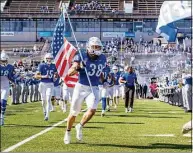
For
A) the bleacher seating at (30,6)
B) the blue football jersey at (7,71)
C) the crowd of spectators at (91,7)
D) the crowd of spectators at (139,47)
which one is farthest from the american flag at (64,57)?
the bleacher seating at (30,6)

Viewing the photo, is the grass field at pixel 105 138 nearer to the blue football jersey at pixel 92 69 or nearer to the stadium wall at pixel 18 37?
the blue football jersey at pixel 92 69

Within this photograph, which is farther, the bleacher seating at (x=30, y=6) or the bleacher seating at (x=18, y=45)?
the bleacher seating at (x=30, y=6)

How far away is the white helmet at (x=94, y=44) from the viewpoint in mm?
10492

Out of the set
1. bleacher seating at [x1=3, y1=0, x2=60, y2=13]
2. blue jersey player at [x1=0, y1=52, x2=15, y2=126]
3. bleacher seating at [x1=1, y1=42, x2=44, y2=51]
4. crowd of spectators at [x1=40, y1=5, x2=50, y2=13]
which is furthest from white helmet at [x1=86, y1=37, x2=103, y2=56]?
bleacher seating at [x1=3, y1=0, x2=60, y2=13]

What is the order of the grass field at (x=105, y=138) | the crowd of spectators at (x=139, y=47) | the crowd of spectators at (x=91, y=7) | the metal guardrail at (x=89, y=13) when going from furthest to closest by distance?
1. the crowd of spectators at (x=91, y=7)
2. the metal guardrail at (x=89, y=13)
3. the crowd of spectators at (x=139, y=47)
4. the grass field at (x=105, y=138)

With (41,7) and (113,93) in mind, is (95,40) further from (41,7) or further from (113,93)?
(41,7)

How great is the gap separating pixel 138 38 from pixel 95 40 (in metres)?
68.6

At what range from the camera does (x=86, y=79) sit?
10781mm

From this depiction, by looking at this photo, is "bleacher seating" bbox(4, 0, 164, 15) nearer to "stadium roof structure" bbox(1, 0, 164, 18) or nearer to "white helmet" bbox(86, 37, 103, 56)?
"stadium roof structure" bbox(1, 0, 164, 18)

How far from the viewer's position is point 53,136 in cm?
1148

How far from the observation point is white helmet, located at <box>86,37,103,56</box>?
34.4 feet

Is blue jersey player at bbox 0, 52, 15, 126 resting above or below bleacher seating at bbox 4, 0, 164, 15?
below

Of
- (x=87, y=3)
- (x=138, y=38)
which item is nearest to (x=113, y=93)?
(x=138, y=38)

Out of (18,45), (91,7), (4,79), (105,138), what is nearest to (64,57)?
(4,79)
